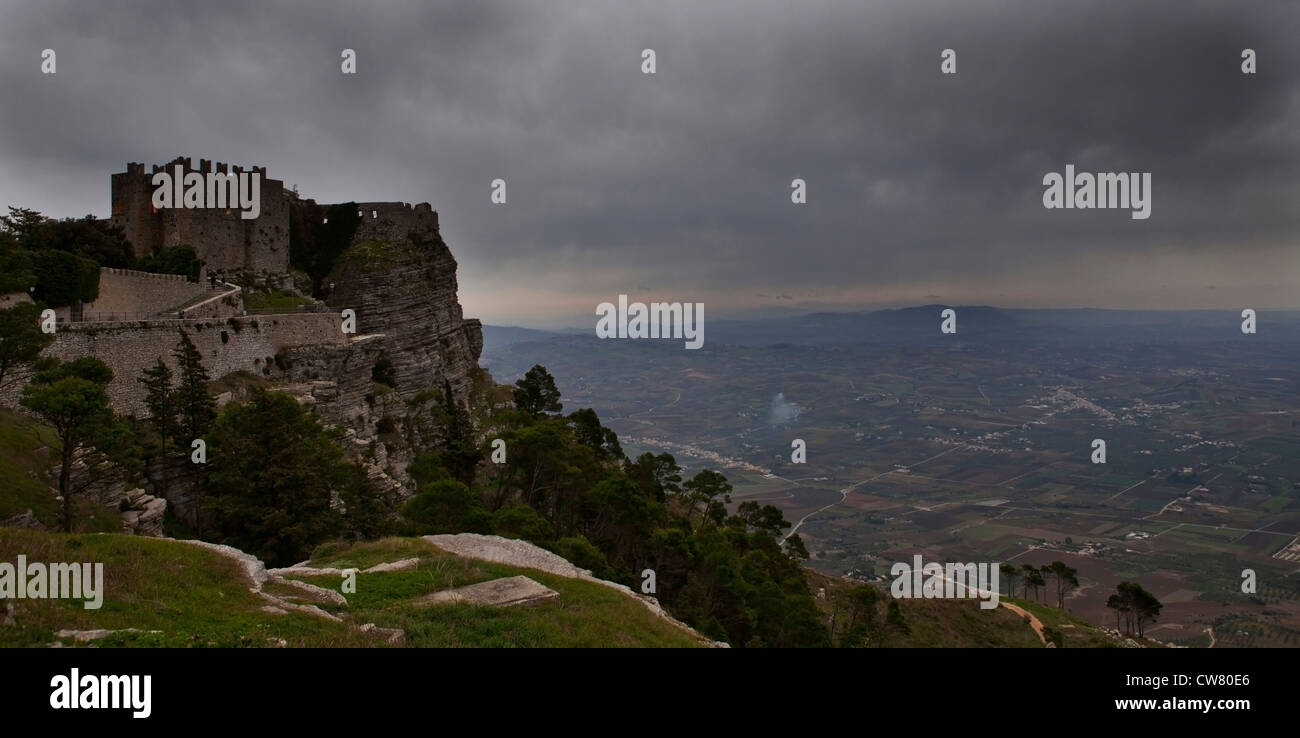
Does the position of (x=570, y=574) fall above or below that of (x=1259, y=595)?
above

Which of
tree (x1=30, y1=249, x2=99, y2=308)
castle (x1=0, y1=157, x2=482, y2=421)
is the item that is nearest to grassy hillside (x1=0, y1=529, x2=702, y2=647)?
castle (x1=0, y1=157, x2=482, y2=421)

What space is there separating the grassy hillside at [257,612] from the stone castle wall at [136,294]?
78.3 feet

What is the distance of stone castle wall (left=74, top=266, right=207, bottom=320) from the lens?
31250 millimetres

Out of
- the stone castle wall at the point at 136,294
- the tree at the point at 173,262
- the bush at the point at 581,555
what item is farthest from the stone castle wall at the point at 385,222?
the bush at the point at 581,555

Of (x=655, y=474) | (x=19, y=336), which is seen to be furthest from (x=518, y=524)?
(x=655, y=474)

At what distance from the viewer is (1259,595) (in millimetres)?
99188

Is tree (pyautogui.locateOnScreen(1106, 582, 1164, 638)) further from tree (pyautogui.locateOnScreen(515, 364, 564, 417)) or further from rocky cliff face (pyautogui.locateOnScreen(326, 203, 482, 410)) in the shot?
rocky cliff face (pyautogui.locateOnScreen(326, 203, 482, 410))

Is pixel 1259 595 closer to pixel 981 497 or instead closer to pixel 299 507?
pixel 981 497

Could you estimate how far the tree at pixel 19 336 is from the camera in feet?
65.6

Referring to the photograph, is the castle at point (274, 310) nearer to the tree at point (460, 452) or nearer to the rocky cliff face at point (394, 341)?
the rocky cliff face at point (394, 341)

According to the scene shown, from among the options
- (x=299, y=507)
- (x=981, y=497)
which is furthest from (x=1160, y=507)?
(x=299, y=507)

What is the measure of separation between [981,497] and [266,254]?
18002cm

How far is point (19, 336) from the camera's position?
20.2 metres

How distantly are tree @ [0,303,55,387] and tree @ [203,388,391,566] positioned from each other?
6.43 metres
